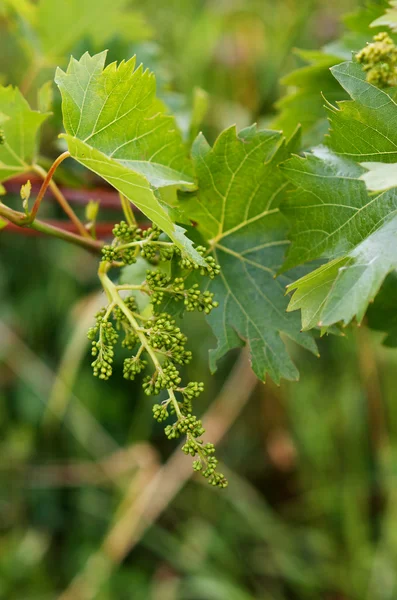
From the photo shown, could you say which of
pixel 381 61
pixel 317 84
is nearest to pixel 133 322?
pixel 381 61

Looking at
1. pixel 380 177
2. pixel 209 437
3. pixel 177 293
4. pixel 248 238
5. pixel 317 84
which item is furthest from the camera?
pixel 209 437

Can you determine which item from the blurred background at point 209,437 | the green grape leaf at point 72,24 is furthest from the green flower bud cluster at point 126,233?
the blurred background at point 209,437

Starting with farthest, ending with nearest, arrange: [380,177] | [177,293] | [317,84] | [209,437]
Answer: [209,437]
[317,84]
[177,293]
[380,177]

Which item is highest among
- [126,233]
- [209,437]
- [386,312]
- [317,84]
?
[317,84]

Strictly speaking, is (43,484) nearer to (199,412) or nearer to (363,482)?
(199,412)

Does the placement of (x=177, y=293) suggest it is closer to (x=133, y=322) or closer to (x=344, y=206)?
(x=133, y=322)

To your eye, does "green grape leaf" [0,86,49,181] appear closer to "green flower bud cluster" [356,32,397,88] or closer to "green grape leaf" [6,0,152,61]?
"green flower bud cluster" [356,32,397,88]

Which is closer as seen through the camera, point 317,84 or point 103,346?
point 103,346

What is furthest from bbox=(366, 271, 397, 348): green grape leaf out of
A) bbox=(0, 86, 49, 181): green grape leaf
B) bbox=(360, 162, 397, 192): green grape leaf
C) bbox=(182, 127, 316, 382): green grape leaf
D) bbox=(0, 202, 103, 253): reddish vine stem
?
bbox=(0, 86, 49, 181): green grape leaf
